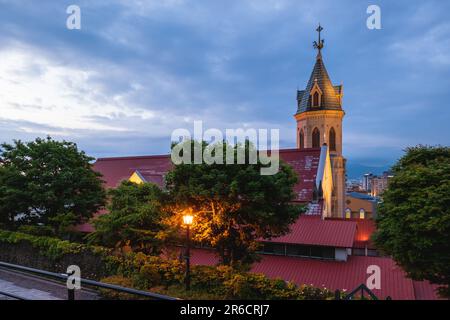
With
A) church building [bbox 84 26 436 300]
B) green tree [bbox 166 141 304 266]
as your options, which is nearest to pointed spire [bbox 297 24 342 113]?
church building [bbox 84 26 436 300]

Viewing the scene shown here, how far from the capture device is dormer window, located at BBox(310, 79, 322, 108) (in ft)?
146

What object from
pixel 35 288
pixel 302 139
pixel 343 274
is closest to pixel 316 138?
pixel 302 139

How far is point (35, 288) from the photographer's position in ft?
43.8

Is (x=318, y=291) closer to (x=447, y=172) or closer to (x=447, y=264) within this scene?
(x=447, y=264)

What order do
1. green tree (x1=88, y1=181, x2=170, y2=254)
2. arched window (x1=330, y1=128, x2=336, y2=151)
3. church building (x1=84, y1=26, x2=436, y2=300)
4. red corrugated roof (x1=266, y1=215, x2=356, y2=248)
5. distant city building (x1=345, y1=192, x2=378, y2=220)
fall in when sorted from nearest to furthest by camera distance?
green tree (x1=88, y1=181, x2=170, y2=254), church building (x1=84, y1=26, x2=436, y2=300), red corrugated roof (x1=266, y1=215, x2=356, y2=248), arched window (x1=330, y1=128, x2=336, y2=151), distant city building (x1=345, y1=192, x2=378, y2=220)

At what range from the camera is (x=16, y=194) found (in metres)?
19.8

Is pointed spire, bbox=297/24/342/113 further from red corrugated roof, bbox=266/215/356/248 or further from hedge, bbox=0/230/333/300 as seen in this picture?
hedge, bbox=0/230/333/300

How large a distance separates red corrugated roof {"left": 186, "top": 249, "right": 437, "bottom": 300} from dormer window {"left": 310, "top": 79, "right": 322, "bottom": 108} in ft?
95.8

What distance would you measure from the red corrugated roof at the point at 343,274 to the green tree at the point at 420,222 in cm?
212

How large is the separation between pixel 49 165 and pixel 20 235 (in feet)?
16.2

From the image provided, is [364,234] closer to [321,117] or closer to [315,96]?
[321,117]

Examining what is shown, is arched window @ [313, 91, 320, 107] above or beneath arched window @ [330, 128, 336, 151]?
above

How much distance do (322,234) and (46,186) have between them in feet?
63.6

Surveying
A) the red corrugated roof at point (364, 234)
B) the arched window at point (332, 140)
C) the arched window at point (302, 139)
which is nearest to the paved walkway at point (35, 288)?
the red corrugated roof at point (364, 234)
